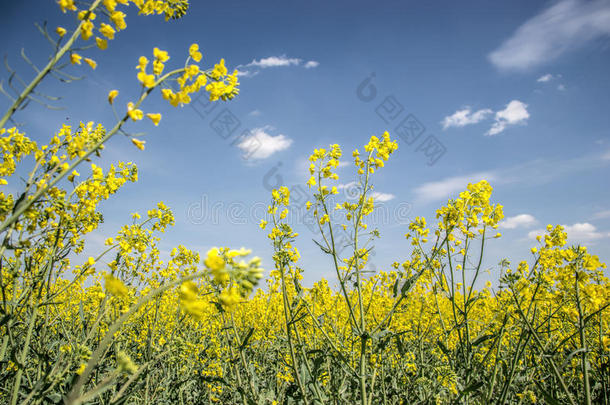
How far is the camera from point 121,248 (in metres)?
3.21

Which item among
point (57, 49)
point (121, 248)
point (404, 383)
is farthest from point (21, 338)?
point (404, 383)

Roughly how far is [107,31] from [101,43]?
0.24 feet

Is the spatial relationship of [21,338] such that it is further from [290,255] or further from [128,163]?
[290,255]

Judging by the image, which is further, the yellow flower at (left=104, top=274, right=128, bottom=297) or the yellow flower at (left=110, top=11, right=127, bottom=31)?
the yellow flower at (left=110, top=11, right=127, bottom=31)

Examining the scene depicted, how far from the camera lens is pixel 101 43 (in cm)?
142

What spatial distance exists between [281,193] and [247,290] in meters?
2.55

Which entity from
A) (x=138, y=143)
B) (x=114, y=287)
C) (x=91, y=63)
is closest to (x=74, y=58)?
(x=91, y=63)

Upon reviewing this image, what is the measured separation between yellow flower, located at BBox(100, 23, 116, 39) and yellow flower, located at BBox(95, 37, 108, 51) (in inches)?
1.8

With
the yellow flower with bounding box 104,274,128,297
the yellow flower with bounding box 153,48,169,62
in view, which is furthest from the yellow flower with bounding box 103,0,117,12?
the yellow flower with bounding box 104,274,128,297

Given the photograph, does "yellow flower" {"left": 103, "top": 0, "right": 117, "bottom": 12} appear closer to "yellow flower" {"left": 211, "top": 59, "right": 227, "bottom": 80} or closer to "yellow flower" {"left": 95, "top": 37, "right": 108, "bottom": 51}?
"yellow flower" {"left": 95, "top": 37, "right": 108, "bottom": 51}

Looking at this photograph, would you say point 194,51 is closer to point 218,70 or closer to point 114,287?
point 218,70

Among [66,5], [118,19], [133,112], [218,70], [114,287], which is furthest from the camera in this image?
[218,70]

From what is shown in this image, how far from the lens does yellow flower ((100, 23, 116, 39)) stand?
1.43 metres

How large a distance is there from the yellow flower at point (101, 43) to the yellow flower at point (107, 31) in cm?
5
